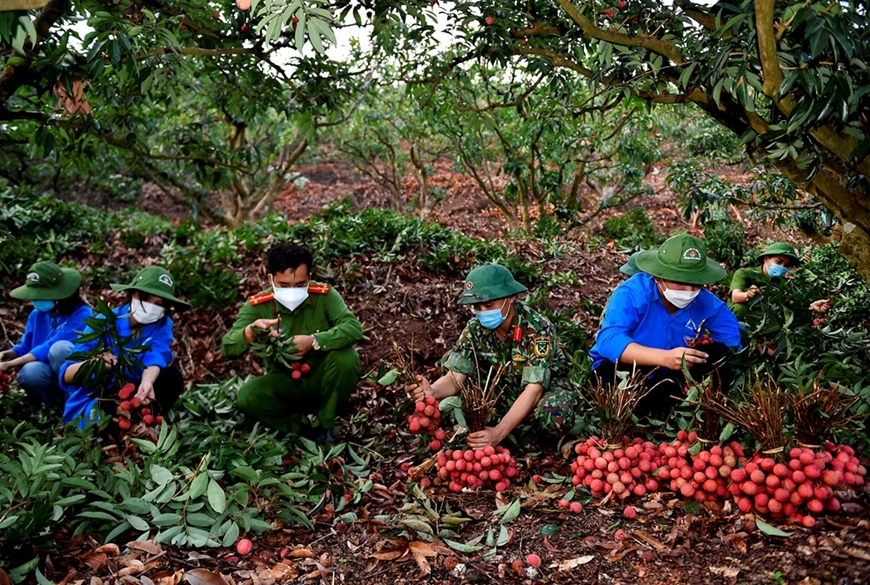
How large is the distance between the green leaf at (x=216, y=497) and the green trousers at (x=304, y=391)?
3.13 ft

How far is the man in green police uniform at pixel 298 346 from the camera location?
3.50 meters

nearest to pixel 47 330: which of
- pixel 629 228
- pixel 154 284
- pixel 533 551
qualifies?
pixel 154 284

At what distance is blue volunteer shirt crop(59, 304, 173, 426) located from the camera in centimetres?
348

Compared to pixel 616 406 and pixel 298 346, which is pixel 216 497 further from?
pixel 616 406

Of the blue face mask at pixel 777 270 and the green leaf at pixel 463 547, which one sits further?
the blue face mask at pixel 777 270

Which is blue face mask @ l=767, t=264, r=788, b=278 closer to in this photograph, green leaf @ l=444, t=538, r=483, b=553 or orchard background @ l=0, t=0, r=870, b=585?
orchard background @ l=0, t=0, r=870, b=585

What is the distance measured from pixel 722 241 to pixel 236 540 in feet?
19.7

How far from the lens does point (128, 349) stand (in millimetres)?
3359

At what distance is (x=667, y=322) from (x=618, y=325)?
275 mm

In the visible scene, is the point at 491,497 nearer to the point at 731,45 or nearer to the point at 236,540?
the point at 236,540

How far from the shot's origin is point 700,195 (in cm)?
521

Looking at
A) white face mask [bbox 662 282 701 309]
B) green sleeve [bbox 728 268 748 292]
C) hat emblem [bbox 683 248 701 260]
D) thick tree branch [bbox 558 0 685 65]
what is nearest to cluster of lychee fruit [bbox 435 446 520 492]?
white face mask [bbox 662 282 701 309]

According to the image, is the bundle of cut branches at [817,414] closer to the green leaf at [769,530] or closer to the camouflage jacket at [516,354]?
the green leaf at [769,530]

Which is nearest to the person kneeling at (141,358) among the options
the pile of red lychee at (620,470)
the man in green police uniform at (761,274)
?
the pile of red lychee at (620,470)
